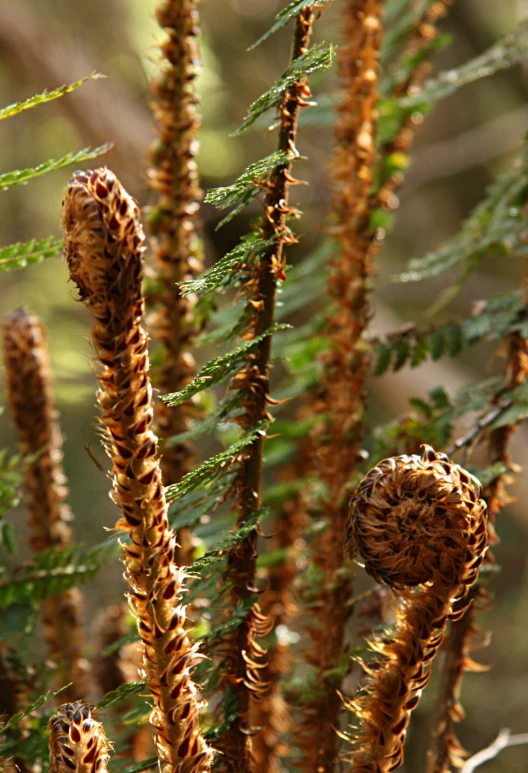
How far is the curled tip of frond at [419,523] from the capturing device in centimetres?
31

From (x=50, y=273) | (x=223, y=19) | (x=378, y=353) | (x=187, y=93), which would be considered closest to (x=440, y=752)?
(x=378, y=353)

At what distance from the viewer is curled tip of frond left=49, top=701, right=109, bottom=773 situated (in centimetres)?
29

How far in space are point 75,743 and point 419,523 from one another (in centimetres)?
14

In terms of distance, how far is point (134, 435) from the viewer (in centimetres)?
30

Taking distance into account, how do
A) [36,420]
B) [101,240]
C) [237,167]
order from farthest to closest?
1. [237,167]
2. [36,420]
3. [101,240]

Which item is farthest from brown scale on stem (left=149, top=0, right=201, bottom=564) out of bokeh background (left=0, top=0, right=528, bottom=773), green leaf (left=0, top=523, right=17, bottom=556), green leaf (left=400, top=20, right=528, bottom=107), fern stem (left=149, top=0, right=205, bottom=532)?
bokeh background (left=0, top=0, right=528, bottom=773)

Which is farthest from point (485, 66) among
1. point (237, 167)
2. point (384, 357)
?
point (237, 167)

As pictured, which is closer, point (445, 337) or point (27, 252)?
point (27, 252)

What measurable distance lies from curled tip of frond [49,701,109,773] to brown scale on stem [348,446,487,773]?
11cm

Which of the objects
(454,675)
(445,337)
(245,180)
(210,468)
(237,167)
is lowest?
(237,167)

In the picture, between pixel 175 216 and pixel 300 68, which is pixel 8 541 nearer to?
pixel 175 216

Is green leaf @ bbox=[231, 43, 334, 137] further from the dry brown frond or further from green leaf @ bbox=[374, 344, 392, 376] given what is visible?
the dry brown frond

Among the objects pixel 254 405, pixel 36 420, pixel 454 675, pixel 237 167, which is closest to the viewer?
pixel 254 405

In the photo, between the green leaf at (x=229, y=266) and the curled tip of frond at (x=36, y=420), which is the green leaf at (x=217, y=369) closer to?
the green leaf at (x=229, y=266)
